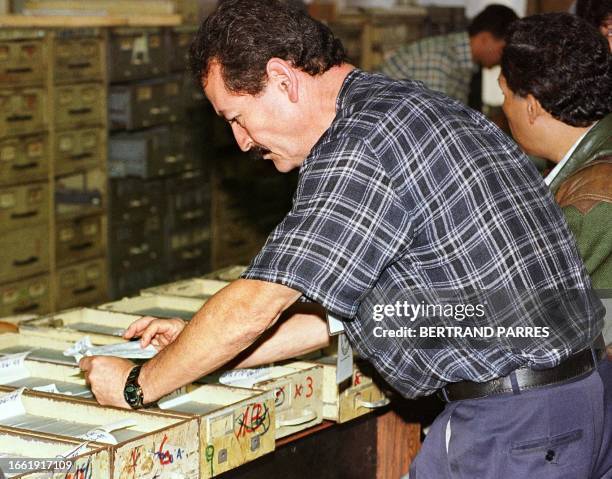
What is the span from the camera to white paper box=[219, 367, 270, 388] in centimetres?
249

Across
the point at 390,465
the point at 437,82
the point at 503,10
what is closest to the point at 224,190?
the point at 437,82

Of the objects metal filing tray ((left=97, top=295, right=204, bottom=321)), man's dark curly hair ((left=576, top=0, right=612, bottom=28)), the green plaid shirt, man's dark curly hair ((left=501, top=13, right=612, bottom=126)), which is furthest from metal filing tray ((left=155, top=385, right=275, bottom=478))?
the green plaid shirt

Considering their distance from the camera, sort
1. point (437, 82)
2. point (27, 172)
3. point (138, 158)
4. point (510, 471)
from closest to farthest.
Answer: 1. point (510, 471)
2. point (27, 172)
3. point (138, 158)
4. point (437, 82)

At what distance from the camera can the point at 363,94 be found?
195 cm

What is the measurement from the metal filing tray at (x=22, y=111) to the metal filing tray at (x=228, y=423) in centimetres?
328

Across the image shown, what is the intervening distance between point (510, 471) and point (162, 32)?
481 centimetres

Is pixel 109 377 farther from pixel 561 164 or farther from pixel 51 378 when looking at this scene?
pixel 561 164

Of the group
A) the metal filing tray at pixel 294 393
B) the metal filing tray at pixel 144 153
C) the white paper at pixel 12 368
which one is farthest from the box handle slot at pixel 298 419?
the metal filing tray at pixel 144 153

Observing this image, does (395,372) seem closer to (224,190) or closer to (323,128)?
(323,128)

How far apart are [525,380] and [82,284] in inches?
172

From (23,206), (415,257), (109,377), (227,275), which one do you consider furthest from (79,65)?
(415,257)

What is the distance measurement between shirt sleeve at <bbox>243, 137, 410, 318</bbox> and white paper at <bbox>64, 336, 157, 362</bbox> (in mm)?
657

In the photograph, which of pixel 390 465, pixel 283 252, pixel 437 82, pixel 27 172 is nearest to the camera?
pixel 283 252

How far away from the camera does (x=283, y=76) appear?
1.95 m
